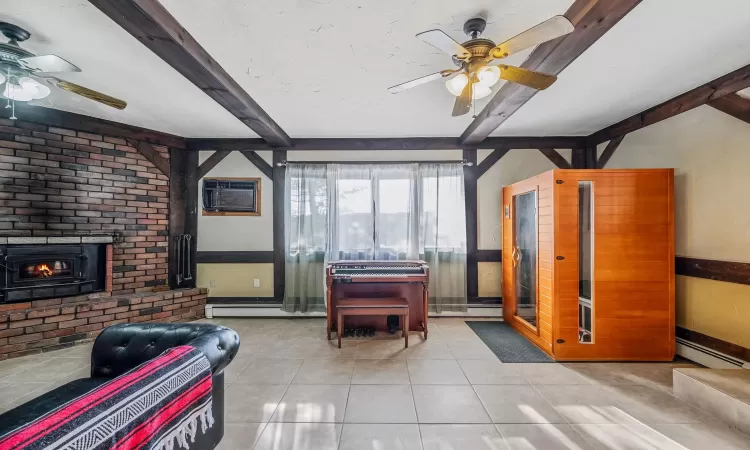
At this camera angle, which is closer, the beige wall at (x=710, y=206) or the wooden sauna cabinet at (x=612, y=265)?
the beige wall at (x=710, y=206)

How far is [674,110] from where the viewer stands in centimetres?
300

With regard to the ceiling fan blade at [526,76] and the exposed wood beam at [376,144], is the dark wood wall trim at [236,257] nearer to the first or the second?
the exposed wood beam at [376,144]

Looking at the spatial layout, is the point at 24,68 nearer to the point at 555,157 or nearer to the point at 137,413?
the point at 137,413

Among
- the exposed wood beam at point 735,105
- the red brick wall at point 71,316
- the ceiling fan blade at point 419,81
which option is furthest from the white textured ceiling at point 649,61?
the red brick wall at point 71,316

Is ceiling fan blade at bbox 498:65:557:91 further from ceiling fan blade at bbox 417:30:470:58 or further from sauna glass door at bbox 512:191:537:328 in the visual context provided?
sauna glass door at bbox 512:191:537:328

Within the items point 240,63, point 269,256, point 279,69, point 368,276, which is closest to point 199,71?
point 240,63

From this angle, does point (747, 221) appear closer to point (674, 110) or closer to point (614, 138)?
point (674, 110)

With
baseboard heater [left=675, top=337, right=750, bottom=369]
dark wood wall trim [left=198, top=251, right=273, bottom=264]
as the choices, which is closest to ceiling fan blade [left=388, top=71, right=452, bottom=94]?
dark wood wall trim [left=198, top=251, right=273, bottom=264]

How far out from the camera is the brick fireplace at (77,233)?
318 cm

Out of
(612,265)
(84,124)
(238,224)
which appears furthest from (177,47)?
(612,265)

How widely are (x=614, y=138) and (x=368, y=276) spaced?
11.0 ft

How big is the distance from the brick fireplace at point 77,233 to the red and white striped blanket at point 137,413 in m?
3.08

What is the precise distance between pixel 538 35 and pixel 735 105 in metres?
2.25

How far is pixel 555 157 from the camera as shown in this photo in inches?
173
